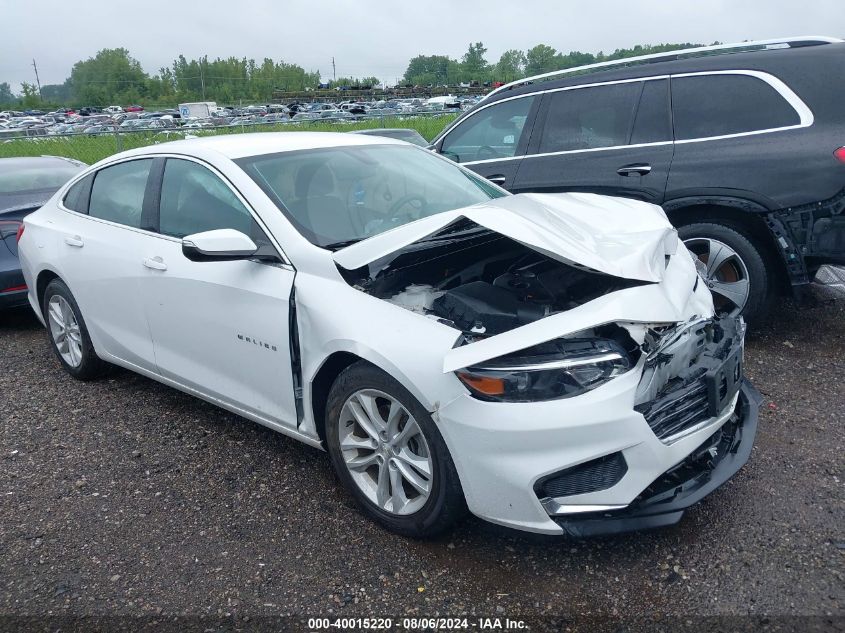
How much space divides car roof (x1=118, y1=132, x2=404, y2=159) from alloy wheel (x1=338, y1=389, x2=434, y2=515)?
1556mm

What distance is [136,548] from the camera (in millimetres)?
2994

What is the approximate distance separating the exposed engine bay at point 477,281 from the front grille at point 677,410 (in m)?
0.45

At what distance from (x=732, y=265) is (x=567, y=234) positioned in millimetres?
2418

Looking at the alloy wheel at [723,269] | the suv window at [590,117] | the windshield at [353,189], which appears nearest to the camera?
the windshield at [353,189]

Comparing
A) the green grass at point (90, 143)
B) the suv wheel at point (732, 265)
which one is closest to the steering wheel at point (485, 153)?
the suv wheel at point (732, 265)

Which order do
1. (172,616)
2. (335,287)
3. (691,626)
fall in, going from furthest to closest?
(335,287) → (172,616) → (691,626)

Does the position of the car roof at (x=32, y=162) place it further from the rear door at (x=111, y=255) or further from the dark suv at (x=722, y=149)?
the dark suv at (x=722, y=149)

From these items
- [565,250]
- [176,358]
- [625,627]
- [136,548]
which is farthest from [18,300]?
[625,627]

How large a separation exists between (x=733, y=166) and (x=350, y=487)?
3287 millimetres

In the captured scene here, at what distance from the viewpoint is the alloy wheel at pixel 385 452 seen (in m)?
2.76

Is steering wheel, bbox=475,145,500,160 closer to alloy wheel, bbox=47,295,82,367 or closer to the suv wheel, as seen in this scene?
the suv wheel

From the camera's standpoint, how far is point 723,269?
189 inches

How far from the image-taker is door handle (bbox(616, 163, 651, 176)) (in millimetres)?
5016

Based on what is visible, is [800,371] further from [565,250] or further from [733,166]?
[565,250]
